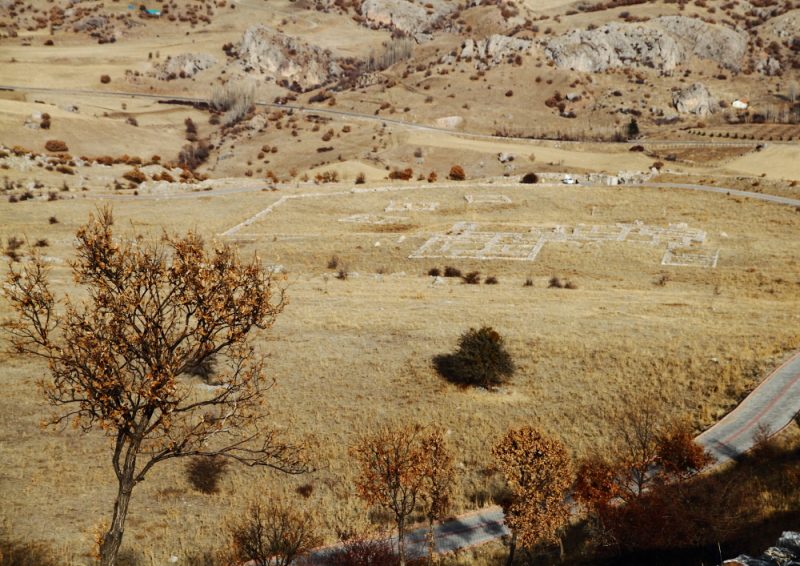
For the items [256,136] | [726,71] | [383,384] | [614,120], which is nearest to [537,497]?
[383,384]

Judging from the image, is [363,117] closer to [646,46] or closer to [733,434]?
[646,46]

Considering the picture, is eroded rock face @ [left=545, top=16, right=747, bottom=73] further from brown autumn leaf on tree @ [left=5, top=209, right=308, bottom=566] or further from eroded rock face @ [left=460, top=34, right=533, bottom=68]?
brown autumn leaf on tree @ [left=5, top=209, right=308, bottom=566]

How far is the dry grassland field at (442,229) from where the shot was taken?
86.6 feet

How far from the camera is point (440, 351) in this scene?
1383 inches

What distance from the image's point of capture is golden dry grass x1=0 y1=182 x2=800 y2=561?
2369cm

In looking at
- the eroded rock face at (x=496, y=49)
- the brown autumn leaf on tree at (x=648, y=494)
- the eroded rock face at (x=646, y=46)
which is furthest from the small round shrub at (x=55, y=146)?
the eroded rock face at (x=646, y=46)

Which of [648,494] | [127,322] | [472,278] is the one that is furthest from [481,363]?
[127,322]

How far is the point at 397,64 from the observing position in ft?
650

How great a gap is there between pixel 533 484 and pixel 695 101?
153 meters

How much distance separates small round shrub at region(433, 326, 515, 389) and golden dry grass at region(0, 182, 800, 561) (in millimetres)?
801

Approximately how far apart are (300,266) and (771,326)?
40082 mm

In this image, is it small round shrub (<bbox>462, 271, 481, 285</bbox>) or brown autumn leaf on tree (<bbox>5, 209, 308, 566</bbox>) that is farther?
small round shrub (<bbox>462, 271, 481, 285</bbox>)

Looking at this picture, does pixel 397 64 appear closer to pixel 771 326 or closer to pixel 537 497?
pixel 771 326

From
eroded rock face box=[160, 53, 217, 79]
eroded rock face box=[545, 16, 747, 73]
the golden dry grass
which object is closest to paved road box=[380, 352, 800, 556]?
the golden dry grass
